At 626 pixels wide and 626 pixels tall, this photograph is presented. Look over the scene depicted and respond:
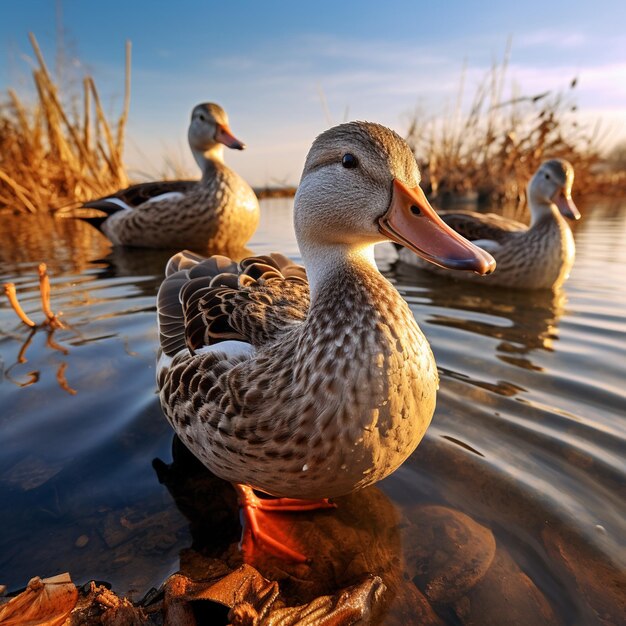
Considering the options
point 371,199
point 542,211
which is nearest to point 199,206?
point 542,211

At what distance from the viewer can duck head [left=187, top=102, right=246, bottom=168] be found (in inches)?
323

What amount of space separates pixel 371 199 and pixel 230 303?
0.92 metres

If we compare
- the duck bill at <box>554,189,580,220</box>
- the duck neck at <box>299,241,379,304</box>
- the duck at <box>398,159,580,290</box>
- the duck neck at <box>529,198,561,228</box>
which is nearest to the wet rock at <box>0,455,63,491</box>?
the duck neck at <box>299,241,379,304</box>

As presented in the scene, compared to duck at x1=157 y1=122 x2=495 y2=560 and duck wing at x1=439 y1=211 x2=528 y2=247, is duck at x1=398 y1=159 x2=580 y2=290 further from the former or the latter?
duck at x1=157 y1=122 x2=495 y2=560

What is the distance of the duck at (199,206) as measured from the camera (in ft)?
24.5

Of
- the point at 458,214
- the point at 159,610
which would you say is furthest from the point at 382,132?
the point at 458,214

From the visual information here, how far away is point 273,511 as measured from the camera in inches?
91.7

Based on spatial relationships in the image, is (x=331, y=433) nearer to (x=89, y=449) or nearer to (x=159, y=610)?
(x=159, y=610)

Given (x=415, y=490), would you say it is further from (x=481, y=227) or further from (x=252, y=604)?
(x=481, y=227)

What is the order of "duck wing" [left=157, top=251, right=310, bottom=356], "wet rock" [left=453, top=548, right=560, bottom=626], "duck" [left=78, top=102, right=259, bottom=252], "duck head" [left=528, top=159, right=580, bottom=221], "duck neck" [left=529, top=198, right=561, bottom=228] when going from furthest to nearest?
1. "duck" [left=78, top=102, right=259, bottom=252]
2. "duck head" [left=528, top=159, right=580, bottom=221]
3. "duck neck" [left=529, top=198, right=561, bottom=228]
4. "duck wing" [left=157, top=251, right=310, bottom=356]
5. "wet rock" [left=453, top=548, right=560, bottom=626]

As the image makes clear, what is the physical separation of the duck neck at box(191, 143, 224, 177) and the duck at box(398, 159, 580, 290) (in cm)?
387

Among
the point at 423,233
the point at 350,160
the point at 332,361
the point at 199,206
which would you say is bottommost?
the point at 199,206

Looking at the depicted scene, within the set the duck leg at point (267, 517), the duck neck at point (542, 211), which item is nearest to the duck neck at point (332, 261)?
the duck leg at point (267, 517)

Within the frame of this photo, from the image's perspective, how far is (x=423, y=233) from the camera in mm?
1869
